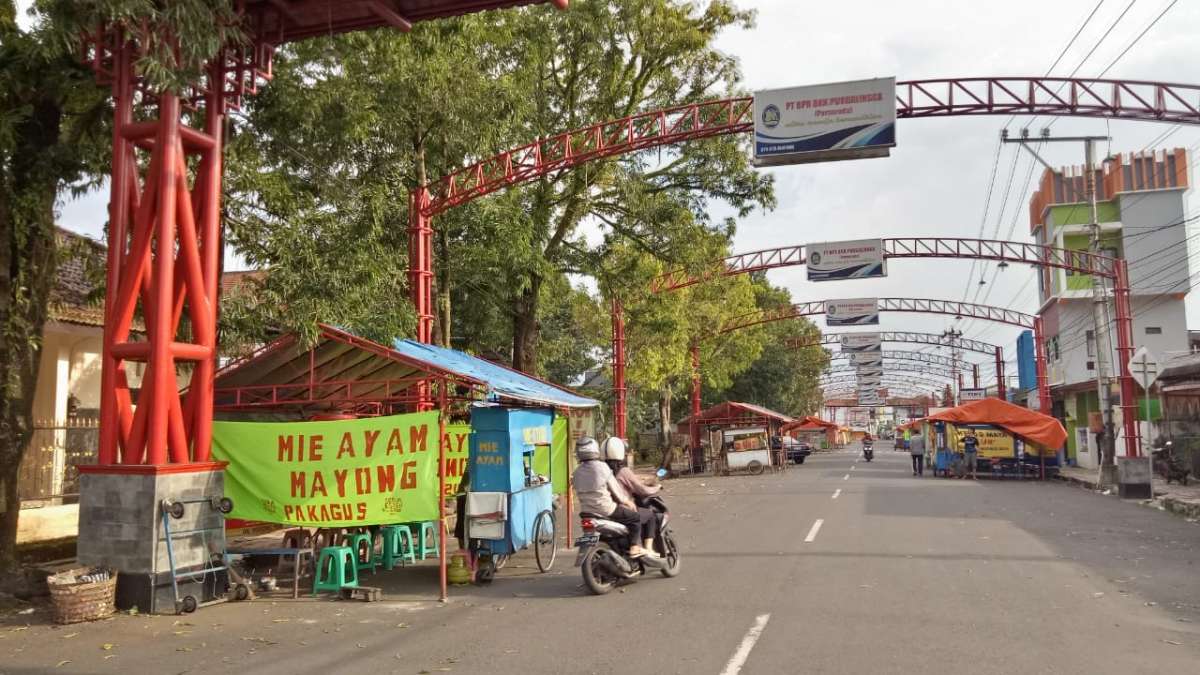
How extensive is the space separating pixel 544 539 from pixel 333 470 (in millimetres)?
2999

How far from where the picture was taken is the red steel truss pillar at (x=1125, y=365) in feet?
79.1

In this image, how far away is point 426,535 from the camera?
12070 millimetres

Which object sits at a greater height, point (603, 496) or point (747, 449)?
point (603, 496)

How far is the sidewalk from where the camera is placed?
17.0 meters

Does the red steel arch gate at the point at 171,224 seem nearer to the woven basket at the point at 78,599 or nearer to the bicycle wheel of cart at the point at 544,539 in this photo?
the woven basket at the point at 78,599

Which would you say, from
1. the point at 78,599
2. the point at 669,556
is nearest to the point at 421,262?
the point at 669,556

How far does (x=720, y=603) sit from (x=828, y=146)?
974cm

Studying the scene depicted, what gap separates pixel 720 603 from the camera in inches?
Answer: 329

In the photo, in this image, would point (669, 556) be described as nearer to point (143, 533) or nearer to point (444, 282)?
point (143, 533)

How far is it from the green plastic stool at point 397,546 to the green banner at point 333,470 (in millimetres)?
1430

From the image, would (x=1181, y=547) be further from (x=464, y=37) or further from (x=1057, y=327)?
(x=1057, y=327)

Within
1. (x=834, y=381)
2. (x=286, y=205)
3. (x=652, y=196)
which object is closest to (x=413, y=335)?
(x=286, y=205)

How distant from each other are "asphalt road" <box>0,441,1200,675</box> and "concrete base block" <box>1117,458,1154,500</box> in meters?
9.07

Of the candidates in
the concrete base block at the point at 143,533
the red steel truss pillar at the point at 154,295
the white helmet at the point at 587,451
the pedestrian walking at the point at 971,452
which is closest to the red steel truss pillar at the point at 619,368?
the pedestrian walking at the point at 971,452
